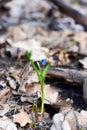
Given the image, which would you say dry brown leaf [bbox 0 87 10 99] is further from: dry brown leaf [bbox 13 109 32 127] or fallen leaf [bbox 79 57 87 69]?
fallen leaf [bbox 79 57 87 69]

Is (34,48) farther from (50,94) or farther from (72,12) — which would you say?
(72,12)

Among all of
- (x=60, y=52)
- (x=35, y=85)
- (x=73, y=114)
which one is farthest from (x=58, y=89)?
(x=60, y=52)

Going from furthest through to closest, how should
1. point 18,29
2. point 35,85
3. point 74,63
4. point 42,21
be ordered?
1. point 42,21
2. point 18,29
3. point 74,63
4. point 35,85

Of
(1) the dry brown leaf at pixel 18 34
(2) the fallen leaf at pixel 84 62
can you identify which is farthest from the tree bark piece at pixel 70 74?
(1) the dry brown leaf at pixel 18 34

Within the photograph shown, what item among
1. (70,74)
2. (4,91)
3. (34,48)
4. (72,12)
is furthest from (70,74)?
(72,12)

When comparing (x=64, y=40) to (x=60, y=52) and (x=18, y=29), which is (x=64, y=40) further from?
(x=18, y=29)

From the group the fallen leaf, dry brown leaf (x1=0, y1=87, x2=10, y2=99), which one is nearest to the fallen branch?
the fallen leaf
